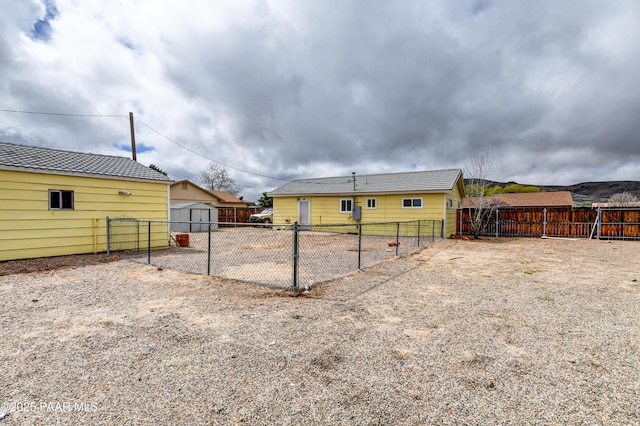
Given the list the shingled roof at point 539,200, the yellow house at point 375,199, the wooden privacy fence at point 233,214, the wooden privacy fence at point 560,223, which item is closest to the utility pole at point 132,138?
the yellow house at point 375,199

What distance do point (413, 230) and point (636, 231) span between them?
10466 millimetres

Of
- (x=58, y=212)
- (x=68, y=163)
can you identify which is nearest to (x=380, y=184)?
(x=68, y=163)

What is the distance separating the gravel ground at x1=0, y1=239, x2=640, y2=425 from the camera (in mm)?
2188

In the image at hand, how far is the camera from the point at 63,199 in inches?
348

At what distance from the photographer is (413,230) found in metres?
16.5

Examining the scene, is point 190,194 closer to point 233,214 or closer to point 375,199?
point 233,214

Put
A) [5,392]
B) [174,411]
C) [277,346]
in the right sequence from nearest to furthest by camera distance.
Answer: [174,411]
[5,392]
[277,346]

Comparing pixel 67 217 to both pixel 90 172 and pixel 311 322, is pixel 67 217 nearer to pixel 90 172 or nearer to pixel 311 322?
pixel 90 172

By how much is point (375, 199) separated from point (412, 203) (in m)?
2.17

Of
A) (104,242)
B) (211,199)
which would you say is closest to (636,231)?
(104,242)

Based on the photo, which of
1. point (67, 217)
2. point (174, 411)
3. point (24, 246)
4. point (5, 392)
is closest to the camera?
point (174, 411)

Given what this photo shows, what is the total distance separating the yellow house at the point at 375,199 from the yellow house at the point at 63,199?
34.1 ft

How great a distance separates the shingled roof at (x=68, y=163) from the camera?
8.20 metres

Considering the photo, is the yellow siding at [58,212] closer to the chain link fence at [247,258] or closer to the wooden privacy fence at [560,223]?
the chain link fence at [247,258]
